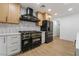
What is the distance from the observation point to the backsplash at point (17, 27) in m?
3.19

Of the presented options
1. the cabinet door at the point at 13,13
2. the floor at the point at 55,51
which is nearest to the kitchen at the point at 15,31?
the cabinet door at the point at 13,13

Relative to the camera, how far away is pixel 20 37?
10.7ft

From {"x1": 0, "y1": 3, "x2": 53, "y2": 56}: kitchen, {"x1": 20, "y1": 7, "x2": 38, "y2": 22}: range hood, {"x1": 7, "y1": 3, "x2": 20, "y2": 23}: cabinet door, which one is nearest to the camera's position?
{"x1": 0, "y1": 3, "x2": 53, "y2": 56}: kitchen

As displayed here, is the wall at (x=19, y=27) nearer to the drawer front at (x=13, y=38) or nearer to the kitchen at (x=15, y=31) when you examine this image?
the kitchen at (x=15, y=31)

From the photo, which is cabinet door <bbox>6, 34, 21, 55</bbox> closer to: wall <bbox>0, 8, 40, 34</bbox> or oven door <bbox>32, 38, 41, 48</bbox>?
wall <bbox>0, 8, 40, 34</bbox>

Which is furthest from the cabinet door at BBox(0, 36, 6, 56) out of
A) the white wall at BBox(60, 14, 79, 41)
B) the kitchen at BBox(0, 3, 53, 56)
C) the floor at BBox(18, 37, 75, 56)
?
the white wall at BBox(60, 14, 79, 41)

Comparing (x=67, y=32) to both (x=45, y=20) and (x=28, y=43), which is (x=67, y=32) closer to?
(x=28, y=43)

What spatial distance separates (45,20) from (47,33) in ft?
2.48

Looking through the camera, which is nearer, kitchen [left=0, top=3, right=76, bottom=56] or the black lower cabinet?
kitchen [left=0, top=3, right=76, bottom=56]

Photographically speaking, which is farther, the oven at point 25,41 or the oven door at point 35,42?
the oven door at point 35,42

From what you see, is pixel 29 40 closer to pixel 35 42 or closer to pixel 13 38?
pixel 35 42

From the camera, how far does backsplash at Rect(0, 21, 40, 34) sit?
10.5ft

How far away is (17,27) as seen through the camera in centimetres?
378

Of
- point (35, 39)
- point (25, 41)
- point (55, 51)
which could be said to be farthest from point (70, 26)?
point (25, 41)
